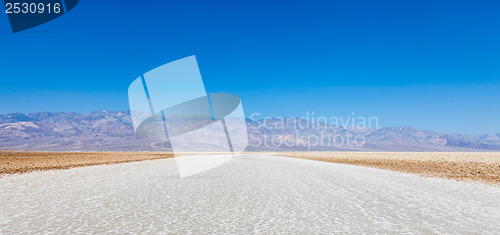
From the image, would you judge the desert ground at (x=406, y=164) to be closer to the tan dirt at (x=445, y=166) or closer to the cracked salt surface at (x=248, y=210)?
the tan dirt at (x=445, y=166)

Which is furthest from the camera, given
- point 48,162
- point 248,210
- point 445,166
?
point 48,162

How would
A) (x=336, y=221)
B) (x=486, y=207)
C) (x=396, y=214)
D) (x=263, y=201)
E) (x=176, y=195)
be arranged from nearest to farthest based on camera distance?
(x=336, y=221)
(x=396, y=214)
(x=486, y=207)
(x=263, y=201)
(x=176, y=195)

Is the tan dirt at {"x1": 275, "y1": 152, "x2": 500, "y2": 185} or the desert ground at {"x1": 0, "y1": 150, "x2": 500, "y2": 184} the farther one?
the desert ground at {"x1": 0, "y1": 150, "x2": 500, "y2": 184}

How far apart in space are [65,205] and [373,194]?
9.04 meters

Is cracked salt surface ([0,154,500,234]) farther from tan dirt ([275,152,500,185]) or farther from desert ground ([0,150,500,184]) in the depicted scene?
desert ground ([0,150,500,184])

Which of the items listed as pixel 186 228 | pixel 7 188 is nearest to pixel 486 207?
pixel 186 228

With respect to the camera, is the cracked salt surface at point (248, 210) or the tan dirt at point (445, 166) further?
the tan dirt at point (445, 166)

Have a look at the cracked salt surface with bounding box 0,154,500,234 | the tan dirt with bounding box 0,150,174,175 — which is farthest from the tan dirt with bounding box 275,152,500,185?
the tan dirt with bounding box 0,150,174,175

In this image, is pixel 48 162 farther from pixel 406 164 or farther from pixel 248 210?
pixel 406 164

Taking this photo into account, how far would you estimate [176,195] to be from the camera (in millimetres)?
10617

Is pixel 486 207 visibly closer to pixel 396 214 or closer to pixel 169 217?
pixel 396 214

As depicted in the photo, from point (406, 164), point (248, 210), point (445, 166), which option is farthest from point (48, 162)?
point (445, 166)

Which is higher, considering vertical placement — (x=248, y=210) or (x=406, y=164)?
(x=248, y=210)

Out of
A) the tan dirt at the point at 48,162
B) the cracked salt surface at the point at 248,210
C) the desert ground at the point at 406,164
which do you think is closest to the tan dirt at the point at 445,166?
the desert ground at the point at 406,164
